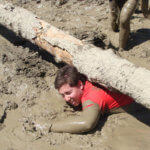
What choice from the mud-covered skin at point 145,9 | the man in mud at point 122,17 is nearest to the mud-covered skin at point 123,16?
the man in mud at point 122,17

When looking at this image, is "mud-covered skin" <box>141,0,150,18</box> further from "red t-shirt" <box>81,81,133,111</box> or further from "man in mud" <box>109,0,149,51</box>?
"red t-shirt" <box>81,81,133,111</box>

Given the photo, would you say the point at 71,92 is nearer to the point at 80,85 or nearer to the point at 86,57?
the point at 80,85

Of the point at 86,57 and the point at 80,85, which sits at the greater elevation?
the point at 86,57

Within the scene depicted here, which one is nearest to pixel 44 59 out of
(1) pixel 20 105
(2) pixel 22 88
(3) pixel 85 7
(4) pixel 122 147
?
(2) pixel 22 88

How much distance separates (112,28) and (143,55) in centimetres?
97

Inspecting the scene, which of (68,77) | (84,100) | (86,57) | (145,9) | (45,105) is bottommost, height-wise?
(45,105)

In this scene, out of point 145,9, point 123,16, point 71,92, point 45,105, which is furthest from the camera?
point 145,9

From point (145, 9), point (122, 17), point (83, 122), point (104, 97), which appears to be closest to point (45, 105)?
point (83, 122)

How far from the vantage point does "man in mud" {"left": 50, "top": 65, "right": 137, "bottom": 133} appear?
2.49 metres

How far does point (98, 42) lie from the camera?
3906 millimetres

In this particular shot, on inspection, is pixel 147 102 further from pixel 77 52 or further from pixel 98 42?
pixel 98 42

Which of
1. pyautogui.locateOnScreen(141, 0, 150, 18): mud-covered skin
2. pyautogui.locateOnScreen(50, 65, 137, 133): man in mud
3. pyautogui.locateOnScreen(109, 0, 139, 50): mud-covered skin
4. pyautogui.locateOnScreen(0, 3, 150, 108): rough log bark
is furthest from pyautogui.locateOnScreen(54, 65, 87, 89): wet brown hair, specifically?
pyautogui.locateOnScreen(141, 0, 150, 18): mud-covered skin

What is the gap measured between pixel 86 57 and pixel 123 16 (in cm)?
160

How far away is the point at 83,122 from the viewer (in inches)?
96.7
